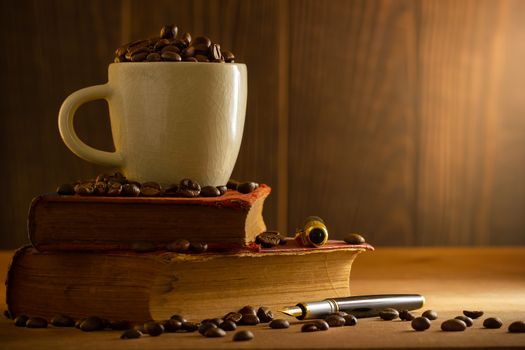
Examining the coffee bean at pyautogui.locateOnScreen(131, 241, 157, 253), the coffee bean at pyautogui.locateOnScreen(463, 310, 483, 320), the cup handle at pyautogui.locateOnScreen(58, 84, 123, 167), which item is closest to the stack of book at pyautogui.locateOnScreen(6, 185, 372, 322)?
the coffee bean at pyautogui.locateOnScreen(131, 241, 157, 253)

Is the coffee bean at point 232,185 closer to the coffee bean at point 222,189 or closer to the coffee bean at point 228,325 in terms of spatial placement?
the coffee bean at point 222,189

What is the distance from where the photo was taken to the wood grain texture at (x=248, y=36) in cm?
166

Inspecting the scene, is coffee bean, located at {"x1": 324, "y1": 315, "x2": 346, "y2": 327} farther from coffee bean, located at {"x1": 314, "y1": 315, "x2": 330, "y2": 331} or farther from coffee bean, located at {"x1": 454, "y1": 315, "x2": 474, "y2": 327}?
coffee bean, located at {"x1": 454, "y1": 315, "x2": 474, "y2": 327}

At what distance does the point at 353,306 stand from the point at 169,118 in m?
0.33

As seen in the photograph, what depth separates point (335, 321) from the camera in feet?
3.47

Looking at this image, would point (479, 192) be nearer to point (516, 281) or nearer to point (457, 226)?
point (457, 226)

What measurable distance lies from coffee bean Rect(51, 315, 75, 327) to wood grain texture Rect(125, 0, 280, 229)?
0.67 meters

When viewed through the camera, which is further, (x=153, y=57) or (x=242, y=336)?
(x=153, y=57)

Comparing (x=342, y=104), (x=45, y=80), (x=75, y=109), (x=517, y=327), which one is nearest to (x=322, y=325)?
(x=517, y=327)

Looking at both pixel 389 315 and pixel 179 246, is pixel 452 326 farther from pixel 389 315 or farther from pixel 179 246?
pixel 179 246

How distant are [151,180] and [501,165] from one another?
800 mm

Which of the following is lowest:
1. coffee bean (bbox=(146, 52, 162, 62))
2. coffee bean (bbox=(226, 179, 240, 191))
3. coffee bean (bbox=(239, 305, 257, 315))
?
coffee bean (bbox=(239, 305, 257, 315))

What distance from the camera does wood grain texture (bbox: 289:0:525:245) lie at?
5.53ft

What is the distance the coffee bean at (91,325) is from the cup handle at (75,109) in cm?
24
